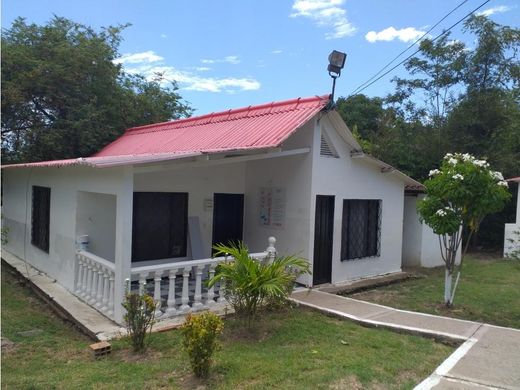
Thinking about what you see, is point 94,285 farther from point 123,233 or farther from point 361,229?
point 361,229

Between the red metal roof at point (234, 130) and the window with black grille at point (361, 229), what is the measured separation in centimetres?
234

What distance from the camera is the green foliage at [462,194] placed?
7164mm

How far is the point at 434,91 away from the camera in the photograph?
63.1 ft

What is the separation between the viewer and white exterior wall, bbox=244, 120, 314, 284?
8812mm

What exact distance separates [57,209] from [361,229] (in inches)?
265

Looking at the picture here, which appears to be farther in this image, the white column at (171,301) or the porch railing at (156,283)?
the white column at (171,301)

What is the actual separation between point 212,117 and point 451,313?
7.15 m

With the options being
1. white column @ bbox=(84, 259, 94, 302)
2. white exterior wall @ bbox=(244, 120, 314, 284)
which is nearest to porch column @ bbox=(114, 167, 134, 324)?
white column @ bbox=(84, 259, 94, 302)

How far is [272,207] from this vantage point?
956cm

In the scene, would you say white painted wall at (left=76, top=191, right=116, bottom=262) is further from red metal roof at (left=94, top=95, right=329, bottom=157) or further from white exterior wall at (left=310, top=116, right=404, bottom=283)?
white exterior wall at (left=310, top=116, right=404, bottom=283)

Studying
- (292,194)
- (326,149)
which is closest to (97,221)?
(292,194)

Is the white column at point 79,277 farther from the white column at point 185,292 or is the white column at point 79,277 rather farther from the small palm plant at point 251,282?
the small palm plant at point 251,282

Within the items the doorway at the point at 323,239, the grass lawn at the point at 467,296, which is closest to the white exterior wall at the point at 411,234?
the grass lawn at the point at 467,296

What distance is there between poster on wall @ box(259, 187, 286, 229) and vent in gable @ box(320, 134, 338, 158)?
1148 mm
